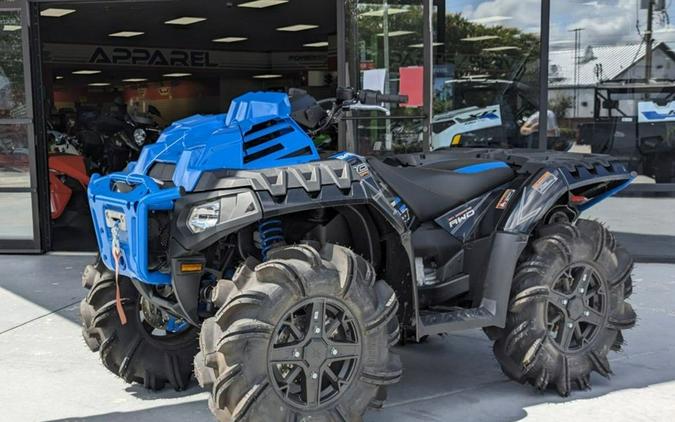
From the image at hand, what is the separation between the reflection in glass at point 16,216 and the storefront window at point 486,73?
15.2 feet

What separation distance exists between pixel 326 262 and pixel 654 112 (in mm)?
6478

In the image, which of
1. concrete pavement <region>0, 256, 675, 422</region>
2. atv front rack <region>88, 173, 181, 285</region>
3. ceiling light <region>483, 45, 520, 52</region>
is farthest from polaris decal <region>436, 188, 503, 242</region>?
ceiling light <region>483, 45, 520, 52</region>

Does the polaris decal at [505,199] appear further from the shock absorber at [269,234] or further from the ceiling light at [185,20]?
the ceiling light at [185,20]

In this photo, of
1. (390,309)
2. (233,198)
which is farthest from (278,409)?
(233,198)

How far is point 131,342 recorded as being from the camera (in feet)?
14.4

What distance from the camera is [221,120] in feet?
12.8

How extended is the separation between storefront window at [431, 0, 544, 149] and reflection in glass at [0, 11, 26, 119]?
181 inches

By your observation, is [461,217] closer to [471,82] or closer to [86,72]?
[471,82]

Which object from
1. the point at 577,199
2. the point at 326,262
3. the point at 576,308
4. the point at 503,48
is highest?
the point at 503,48

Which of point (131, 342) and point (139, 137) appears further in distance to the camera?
point (139, 137)

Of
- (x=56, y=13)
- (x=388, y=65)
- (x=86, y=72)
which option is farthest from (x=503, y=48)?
(x=86, y=72)

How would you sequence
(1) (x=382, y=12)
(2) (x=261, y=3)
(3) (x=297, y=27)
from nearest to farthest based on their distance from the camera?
(1) (x=382, y=12), (2) (x=261, y=3), (3) (x=297, y=27)

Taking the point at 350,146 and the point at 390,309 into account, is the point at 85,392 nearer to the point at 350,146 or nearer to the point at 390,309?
the point at 390,309

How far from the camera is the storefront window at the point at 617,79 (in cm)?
878
